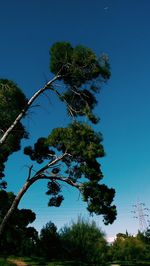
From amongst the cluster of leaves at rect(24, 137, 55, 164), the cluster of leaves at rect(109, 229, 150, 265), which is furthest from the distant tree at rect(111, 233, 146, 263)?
the cluster of leaves at rect(24, 137, 55, 164)

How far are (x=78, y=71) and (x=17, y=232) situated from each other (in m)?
27.3

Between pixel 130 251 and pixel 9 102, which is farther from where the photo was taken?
pixel 130 251

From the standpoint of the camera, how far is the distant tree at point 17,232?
1487 inches

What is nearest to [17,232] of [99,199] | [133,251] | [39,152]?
[39,152]

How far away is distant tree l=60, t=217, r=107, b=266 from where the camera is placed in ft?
131

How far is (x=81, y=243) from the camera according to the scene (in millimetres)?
40531

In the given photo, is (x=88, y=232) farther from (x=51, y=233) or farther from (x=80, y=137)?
(x=80, y=137)

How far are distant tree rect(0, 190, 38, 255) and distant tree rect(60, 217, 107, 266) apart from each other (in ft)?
17.1

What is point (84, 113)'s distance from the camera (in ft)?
71.4

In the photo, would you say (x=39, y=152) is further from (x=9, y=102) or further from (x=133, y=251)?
(x=133, y=251)

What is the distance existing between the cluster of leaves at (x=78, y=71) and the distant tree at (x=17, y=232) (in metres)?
16.5

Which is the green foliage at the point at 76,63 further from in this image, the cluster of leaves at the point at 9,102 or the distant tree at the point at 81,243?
the distant tree at the point at 81,243

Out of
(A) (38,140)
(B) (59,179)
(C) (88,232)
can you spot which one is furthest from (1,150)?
(C) (88,232)

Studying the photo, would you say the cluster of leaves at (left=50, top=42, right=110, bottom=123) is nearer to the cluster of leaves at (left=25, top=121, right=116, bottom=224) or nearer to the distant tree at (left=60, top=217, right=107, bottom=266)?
the cluster of leaves at (left=25, top=121, right=116, bottom=224)
